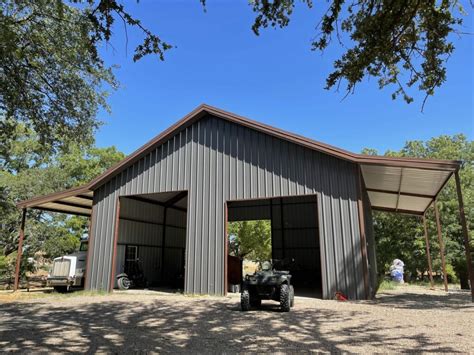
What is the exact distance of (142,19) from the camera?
4914 mm

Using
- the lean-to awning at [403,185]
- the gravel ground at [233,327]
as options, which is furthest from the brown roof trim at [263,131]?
the gravel ground at [233,327]

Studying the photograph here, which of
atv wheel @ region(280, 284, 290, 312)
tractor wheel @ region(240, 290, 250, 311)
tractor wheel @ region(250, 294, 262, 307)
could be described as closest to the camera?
atv wheel @ region(280, 284, 290, 312)

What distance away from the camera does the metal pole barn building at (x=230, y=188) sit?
34.6 feet

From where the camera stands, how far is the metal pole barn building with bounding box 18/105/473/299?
415 inches

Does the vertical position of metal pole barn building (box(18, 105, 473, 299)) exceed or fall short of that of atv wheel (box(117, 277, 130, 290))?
it exceeds it

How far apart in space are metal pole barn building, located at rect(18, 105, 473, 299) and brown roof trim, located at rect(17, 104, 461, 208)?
33mm

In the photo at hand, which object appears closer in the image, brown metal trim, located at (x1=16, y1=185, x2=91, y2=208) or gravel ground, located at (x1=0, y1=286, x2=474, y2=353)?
gravel ground, located at (x1=0, y1=286, x2=474, y2=353)

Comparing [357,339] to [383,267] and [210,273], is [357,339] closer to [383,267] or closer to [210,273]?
[210,273]

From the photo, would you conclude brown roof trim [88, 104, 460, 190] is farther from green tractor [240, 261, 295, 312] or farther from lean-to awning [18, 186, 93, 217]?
green tractor [240, 261, 295, 312]

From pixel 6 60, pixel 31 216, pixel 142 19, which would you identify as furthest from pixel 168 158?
pixel 31 216

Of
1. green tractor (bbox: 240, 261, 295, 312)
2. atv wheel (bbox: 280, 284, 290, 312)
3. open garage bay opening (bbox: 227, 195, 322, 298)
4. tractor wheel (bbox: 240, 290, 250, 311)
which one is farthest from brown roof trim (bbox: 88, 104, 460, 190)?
open garage bay opening (bbox: 227, 195, 322, 298)

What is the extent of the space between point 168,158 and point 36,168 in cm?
1583

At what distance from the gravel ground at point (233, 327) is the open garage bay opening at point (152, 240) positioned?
18.3 feet

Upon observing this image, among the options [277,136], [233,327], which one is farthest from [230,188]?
[233,327]
